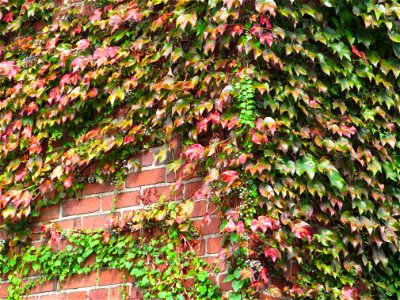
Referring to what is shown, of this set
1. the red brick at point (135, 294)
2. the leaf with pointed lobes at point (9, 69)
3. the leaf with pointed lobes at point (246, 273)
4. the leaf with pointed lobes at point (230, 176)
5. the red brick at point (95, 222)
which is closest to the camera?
the leaf with pointed lobes at point (246, 273)

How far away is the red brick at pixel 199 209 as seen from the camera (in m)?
3.91

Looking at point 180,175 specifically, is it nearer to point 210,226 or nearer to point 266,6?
point 210,226

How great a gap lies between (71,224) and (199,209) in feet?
2.49

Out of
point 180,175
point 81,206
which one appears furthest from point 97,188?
point 180,175

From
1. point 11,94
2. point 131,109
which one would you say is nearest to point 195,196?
point 131,109

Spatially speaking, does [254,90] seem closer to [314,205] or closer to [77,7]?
[314,205]

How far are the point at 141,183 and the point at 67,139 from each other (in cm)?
57

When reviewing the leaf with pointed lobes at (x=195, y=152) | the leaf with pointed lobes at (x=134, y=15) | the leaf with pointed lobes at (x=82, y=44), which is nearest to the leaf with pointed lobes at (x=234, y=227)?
the leaf with pointed lobes at (x=195, y=152)

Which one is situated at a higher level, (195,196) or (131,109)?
(131,109)

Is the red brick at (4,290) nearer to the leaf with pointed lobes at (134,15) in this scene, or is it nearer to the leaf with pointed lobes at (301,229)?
the leaf with pointed lobes at (134,15)

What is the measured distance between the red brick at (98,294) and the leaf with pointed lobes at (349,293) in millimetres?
1143

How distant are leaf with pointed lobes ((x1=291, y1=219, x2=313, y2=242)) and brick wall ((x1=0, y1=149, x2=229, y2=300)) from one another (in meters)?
0.36

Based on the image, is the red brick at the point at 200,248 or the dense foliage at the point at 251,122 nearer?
the dense foliage at the point at 251,122

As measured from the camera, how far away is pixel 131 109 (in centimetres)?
421
